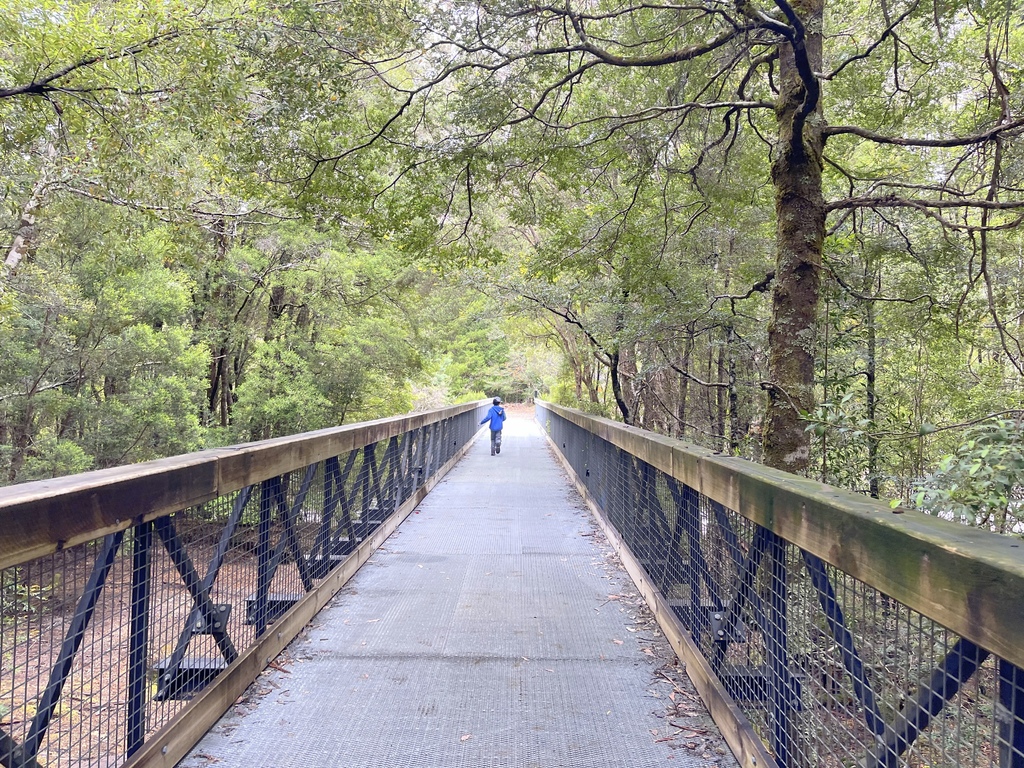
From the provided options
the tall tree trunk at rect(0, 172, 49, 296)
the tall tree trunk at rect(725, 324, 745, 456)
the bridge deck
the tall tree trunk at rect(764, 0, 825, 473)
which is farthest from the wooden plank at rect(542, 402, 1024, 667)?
the tall tree trunk at rect(0, 172, 49, 296)

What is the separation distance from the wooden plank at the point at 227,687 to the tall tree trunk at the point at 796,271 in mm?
3213

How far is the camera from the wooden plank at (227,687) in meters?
A: 2.13

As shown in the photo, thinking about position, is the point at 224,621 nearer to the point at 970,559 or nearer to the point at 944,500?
the point at 970,559

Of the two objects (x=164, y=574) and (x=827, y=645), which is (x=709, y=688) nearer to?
(x=827, y=645)

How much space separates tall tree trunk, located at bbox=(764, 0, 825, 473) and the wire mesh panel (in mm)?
1192

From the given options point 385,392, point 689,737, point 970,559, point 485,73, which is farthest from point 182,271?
point 970,559

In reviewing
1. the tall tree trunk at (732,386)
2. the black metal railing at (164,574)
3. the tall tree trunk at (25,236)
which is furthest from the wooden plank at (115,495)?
the tall tree trunk at (25,236)

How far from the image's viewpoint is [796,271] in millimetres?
4609

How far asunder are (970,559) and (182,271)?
43.2ft

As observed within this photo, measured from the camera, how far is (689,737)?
2.54m

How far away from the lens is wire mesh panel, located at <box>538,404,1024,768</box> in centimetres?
133

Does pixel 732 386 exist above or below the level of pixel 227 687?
above

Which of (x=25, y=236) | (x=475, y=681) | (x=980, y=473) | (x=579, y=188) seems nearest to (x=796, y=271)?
(x=980, y=473)

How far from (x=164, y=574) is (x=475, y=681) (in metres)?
1.45
